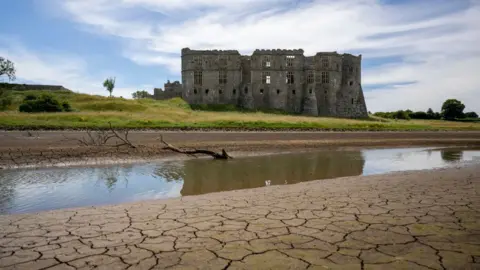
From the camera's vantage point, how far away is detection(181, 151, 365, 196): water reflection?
1020cm

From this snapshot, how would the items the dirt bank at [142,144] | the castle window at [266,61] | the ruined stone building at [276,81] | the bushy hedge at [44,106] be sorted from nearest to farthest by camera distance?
1. the dirt bank at [142,144]
2. the bushy hedge at [44,106]
3. the ruined stone building at [276,81]
4. the castle window at [266,61]

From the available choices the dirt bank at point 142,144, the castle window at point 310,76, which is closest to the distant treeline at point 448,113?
the castle window at point 310,76

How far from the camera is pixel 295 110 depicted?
179ft

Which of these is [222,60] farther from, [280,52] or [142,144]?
[142,144]

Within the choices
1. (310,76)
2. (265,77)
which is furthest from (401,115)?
(265,77)

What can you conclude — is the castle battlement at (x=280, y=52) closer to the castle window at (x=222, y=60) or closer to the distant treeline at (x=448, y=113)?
the castle window at (x=222, y=60)

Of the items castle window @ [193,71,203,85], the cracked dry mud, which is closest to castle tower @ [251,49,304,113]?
castle window @ [193,71,203,85]

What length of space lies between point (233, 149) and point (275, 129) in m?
11.9

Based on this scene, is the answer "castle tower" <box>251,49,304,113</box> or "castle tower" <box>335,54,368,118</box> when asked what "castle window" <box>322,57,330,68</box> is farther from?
"castle tower" <box>251,49,304,113</box>

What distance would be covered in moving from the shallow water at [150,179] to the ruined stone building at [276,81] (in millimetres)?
37465

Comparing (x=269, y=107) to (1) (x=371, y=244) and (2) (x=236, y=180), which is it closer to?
(2) (x=236, y=180)

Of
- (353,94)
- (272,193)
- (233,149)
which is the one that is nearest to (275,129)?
(233,149)

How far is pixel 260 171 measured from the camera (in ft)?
42.2

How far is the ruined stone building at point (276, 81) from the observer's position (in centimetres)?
5219
